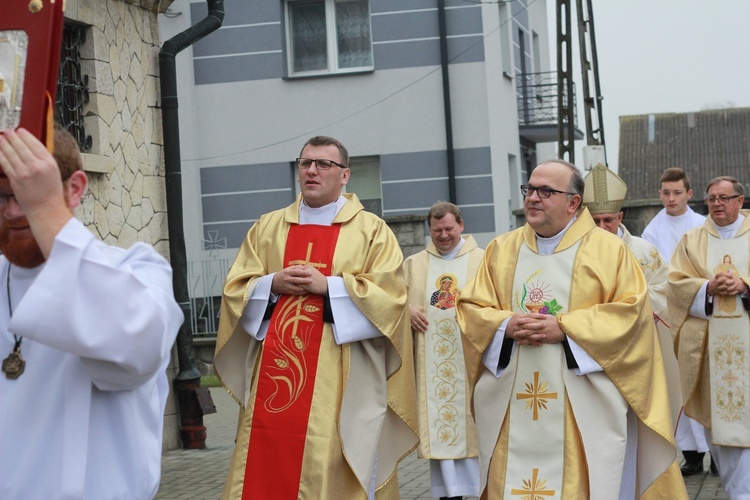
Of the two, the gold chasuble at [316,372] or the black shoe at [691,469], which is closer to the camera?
the gold chasuble at [316,372]

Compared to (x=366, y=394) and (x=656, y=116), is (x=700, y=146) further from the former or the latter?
(x=366, y=394)

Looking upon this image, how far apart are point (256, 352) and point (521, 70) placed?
16.1 m

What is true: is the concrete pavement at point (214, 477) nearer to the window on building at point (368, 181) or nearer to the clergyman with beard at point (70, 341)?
the clergyman with beard at point (70, 341)

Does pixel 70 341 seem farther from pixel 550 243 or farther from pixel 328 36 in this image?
pixel 328 36

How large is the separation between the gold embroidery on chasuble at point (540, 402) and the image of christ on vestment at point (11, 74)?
3749 millimetres

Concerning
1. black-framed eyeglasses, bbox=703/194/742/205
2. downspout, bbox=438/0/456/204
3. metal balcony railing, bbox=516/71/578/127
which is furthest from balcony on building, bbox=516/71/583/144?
black-framed eyeglasses, bbox=703/194/742/205

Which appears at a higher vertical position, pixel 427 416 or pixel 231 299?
pixel 231 299

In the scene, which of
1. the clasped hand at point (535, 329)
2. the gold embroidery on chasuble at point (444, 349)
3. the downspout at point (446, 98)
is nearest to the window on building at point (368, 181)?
the downspout at point (446, 98)

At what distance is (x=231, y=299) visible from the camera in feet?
20.2

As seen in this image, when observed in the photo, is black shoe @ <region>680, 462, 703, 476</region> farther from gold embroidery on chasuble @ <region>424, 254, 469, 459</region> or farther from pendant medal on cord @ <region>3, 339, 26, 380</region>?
pendant medal on cord @ <region>3, 339, 26, 380</region>

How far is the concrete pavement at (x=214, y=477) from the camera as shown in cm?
816

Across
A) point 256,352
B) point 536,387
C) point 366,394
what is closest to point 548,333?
point 536,387

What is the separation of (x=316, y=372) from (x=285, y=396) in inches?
7.9

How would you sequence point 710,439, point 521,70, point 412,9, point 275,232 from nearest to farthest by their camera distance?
point 275,232
point 710,439
point 412,9
point 521,70
